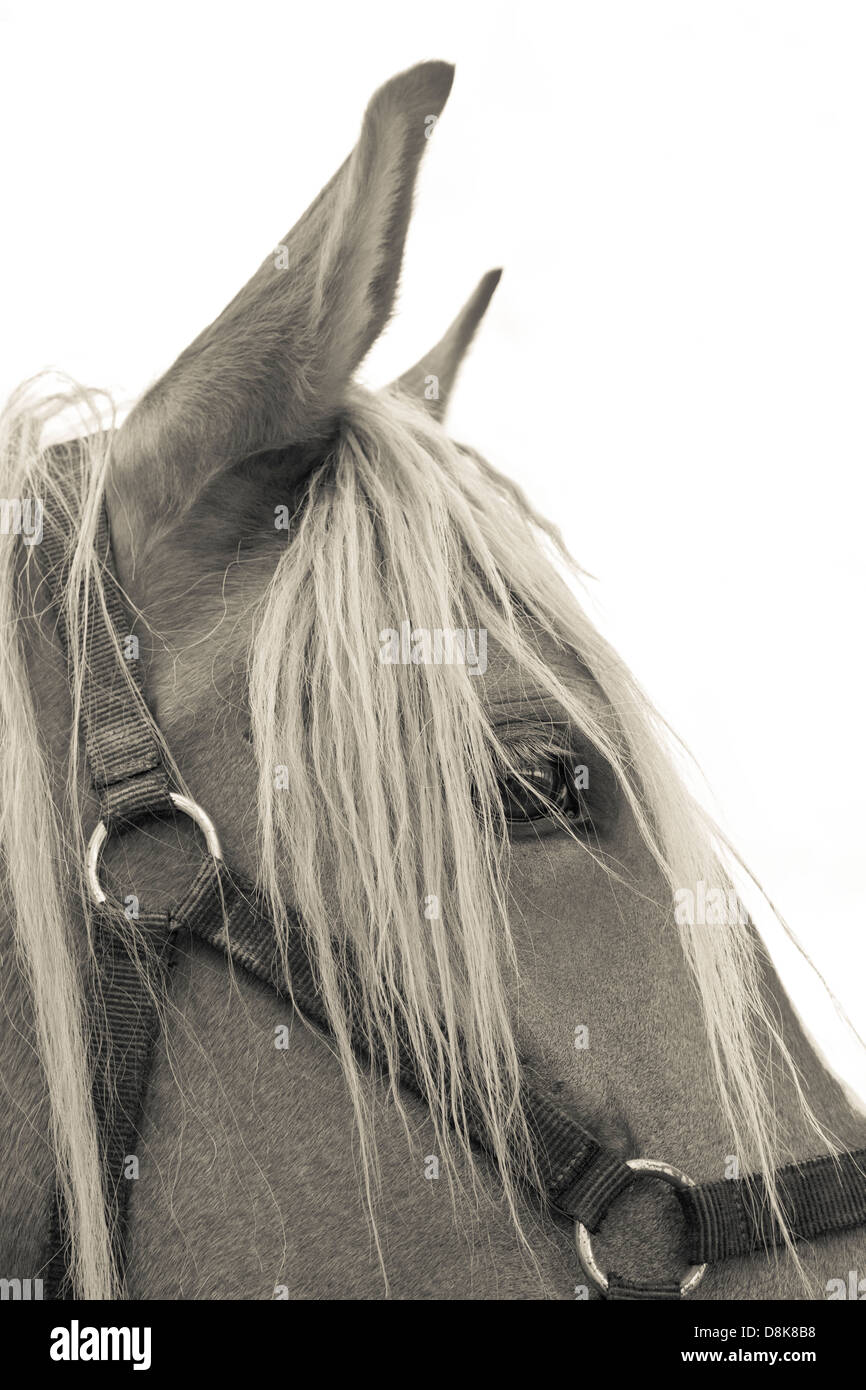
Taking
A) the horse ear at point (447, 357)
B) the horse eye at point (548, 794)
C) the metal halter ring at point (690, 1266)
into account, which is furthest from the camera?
the horse ear at point (447, 357)

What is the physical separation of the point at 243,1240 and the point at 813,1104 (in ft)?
1.95

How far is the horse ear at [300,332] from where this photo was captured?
109 centimetres

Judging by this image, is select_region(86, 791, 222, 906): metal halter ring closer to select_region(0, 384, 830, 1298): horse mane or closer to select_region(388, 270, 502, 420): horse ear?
select_region(0, 384, 830, 1298): horse mane

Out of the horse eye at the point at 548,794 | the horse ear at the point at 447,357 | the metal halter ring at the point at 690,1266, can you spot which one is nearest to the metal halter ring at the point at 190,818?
the horse eye at the point at 548,794

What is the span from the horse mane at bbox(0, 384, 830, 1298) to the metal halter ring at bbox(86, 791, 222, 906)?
2 cm

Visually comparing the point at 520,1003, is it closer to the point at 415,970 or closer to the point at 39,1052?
the point at 415,970

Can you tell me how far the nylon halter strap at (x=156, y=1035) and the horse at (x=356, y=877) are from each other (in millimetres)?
15

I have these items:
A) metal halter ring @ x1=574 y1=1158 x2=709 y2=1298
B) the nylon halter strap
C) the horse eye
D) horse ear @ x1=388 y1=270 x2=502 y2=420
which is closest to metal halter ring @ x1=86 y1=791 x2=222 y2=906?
the nylon halter strap

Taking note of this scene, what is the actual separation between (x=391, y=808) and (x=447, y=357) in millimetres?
834

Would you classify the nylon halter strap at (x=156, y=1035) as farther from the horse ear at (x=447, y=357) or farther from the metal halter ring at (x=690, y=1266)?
the horse ear at (x=447, y=357)

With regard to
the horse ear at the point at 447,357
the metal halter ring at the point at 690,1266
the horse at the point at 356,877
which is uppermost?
the horse ear at the point at 447,357

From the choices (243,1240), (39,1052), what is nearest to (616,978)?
(243,1240)

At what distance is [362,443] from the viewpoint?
1.33 metres

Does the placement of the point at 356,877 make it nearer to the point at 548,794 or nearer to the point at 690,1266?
the point at 548,794
